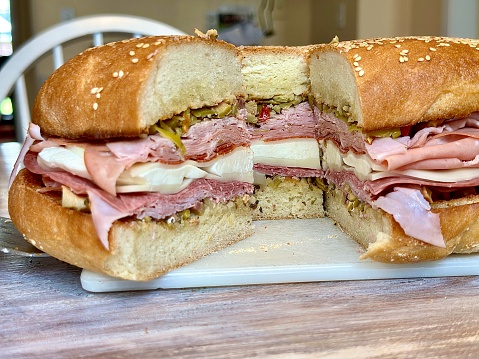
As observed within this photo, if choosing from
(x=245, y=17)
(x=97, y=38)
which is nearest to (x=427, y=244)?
(x=97, y=38)

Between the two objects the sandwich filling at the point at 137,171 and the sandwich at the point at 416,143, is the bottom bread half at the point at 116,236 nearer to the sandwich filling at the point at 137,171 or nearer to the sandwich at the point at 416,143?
the sandwich filling at the point at 137,171

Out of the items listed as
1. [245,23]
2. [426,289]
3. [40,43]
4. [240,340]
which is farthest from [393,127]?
[245,23]

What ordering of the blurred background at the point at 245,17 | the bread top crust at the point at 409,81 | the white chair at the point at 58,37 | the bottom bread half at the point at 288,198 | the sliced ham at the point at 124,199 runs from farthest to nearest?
the blurred background at the point at 245,17
the white chair at the point at 58,37
the bottom bread half at the point at 288,198
the bread top crust at the point at 409,81
the sliced ham at the point at 124,199

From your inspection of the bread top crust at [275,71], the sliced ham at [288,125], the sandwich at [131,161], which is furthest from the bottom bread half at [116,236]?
the bread top crust at [275,71]

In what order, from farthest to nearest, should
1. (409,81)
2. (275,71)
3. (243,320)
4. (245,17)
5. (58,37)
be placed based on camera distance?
(245,17) < (58,37) < (275,71) < (409,81) < (243,320)

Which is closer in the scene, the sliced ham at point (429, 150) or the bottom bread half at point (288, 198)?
the sliced ham at point (429, 150)

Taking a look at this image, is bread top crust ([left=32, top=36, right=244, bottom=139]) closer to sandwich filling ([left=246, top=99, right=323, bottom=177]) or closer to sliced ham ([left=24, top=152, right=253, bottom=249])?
sliced ham ([left=24, top=152, right=253, bottom=249])

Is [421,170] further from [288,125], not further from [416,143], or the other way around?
[288,125]

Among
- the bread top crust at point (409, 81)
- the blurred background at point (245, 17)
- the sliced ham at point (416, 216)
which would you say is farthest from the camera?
the blurred background at point (245, 17)
